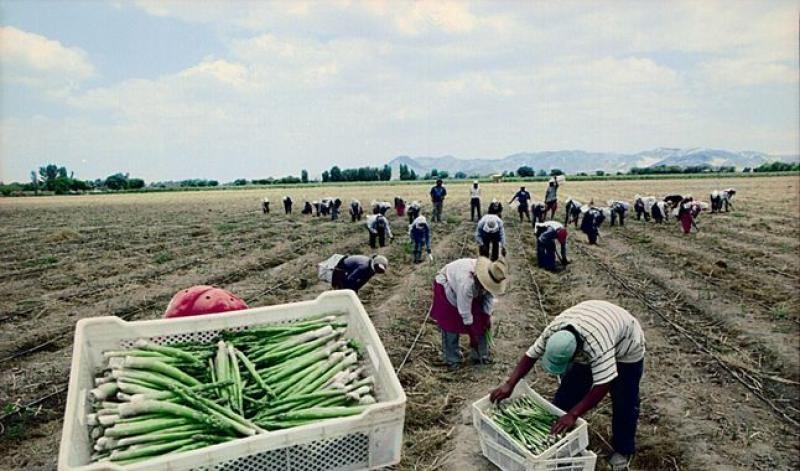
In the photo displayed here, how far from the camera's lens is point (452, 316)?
6.12m

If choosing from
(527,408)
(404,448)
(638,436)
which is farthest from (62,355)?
(638,436)

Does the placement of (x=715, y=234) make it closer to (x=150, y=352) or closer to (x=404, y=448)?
(x=404, y=448)

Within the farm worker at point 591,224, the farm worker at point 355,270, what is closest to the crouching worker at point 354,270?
the farm worker at point 355,270

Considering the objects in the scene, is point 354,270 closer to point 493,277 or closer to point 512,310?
point 493,277

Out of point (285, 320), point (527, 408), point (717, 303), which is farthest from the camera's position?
point (717, 303)

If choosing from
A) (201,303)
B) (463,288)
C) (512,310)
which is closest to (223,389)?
(201,303)

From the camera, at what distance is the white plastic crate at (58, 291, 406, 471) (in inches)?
87.2

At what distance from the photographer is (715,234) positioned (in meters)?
16.5

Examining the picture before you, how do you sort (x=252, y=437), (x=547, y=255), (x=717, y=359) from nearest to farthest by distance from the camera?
(x=252, y=437), (x=717, y=359), (x=547, y=255)

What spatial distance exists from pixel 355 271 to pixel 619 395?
401 cm

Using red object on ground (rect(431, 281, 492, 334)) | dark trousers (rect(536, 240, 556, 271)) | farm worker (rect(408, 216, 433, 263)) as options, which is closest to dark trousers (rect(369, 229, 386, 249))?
farm worker (rect(408, 216, 433, 263))

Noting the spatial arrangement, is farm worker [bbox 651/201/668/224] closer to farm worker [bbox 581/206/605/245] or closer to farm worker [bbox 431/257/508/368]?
farm worker [bbox 581/206/605/245]

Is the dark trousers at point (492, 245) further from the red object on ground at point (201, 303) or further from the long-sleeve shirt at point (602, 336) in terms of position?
the red object on ground at point (201, 303)

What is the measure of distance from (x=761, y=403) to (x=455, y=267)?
3388 millimetres
